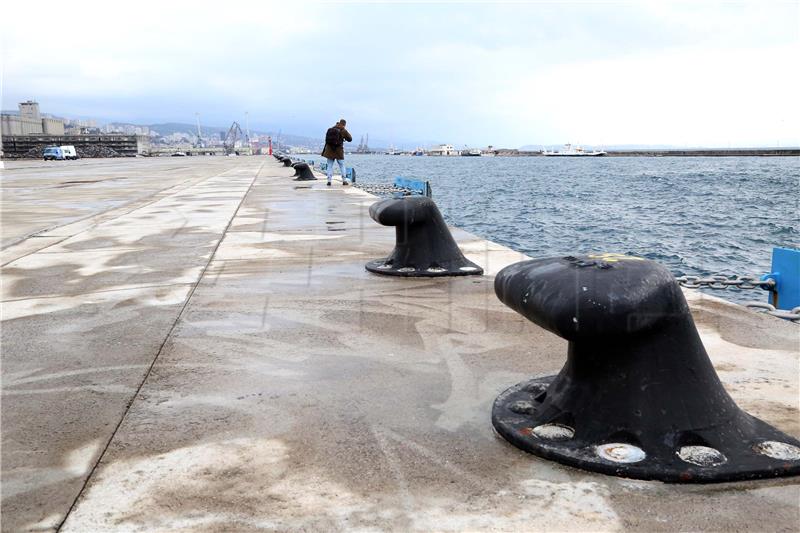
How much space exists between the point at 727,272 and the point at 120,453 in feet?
57.9

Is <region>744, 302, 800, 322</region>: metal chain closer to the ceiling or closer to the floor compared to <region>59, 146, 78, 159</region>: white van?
closer to the floor

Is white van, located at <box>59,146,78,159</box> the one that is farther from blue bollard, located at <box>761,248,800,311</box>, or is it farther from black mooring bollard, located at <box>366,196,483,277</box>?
blue bollard, located at <box>761,248,800,311</box>

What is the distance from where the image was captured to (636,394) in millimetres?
2719

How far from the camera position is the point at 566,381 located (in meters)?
2.95

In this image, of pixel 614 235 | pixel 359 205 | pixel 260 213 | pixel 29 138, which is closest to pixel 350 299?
pixel 260 213

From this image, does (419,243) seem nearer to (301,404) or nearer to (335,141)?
(301,404)

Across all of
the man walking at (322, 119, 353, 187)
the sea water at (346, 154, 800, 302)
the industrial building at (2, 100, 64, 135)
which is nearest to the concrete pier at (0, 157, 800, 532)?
the sea water at (346, 154, 800, 302)

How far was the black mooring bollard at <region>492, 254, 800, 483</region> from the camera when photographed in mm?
2568

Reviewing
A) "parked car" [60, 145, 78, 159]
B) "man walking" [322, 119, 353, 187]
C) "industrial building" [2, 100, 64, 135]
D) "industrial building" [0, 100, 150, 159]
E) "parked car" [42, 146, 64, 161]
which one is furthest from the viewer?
"industrial building" [2, 100, 64, 135]

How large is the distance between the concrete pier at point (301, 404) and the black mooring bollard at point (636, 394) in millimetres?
94

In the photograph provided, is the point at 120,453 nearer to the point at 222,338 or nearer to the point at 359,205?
the point at 222,338

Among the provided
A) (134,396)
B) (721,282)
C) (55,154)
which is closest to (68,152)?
(55,154)

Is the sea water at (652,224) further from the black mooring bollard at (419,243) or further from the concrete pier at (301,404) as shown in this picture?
the concrete pier at (301,404)

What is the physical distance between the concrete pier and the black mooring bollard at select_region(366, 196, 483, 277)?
22 cm
